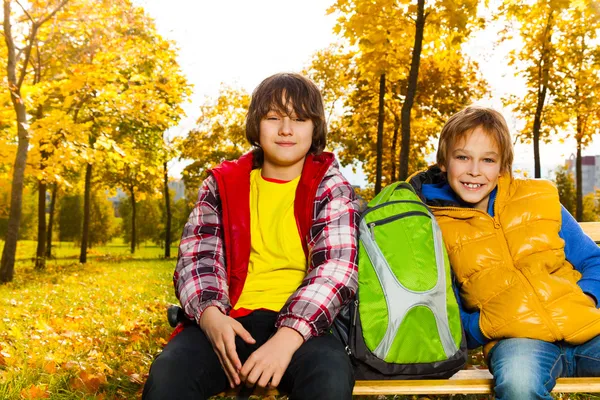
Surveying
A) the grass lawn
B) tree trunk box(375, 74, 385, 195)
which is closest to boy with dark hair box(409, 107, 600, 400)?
the grass lawn

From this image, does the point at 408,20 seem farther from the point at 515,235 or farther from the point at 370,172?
the point at 370,172

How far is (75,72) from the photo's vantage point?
36.1 ft

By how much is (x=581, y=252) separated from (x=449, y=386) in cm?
110

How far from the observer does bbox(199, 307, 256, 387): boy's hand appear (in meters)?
2.27

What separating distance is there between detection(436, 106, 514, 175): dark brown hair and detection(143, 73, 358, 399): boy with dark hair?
0.70m

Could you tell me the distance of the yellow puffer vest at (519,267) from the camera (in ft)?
8.79

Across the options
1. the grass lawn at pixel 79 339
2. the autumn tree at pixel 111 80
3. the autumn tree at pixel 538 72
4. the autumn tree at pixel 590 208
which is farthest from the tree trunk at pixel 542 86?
the autumn tree at pixel 590 208

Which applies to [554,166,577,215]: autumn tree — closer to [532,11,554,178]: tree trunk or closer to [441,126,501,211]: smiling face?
[532,11,554,178]: tree trunk

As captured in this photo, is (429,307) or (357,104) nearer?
(429,307)

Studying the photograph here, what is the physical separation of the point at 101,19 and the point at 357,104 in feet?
28.6

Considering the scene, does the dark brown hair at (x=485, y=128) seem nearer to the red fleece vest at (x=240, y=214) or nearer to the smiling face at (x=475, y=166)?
the smiling face at (x=475, y=166)

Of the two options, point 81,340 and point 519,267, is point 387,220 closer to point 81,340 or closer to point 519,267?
point 519,267

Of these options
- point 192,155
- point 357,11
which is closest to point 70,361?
point 357,11

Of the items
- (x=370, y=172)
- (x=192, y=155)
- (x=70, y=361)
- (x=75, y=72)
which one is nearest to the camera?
(x=70, y=361)
